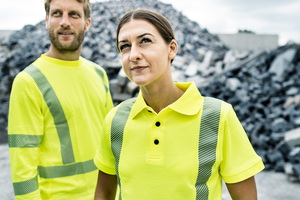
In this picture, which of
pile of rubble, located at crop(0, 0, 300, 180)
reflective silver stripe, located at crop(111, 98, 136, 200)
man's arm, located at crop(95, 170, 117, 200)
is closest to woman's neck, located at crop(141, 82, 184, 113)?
reflective silver stripe, located at crop(111, 98, 136, 200)

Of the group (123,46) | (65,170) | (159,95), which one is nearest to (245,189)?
(159,95)

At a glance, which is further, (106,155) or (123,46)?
(106,155)

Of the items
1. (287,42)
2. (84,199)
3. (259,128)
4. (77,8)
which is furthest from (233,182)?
(287,42)

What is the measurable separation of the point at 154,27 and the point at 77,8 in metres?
1.12

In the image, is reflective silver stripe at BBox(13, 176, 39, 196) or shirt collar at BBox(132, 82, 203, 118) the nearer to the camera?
shirt collar at BBox(132, 82, 203, 118)

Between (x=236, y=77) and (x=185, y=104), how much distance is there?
353 inches

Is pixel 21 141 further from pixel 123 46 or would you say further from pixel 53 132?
pixel 123 46

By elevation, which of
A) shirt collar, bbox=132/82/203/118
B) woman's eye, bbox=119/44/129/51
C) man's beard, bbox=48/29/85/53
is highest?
woman's eye, bbox=119/44/129/51

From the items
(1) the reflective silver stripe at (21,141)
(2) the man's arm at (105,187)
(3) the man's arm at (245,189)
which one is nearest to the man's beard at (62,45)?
(1) the reflective silver stripe at (21,141)

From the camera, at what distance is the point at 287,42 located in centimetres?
1170

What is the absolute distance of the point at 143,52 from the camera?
1379 mm

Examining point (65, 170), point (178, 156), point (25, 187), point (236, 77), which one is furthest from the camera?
point (236, 77)

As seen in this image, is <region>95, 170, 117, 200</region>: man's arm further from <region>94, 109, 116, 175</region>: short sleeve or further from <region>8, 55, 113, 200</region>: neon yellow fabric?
<region>8, 55, 113, 200</region>: neon yellow fabric

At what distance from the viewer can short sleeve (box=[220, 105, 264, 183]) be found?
4.43 feet
